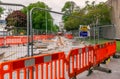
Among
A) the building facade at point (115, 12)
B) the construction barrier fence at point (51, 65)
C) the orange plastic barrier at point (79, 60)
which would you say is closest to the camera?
the construction barrier fence at point (51, 65)

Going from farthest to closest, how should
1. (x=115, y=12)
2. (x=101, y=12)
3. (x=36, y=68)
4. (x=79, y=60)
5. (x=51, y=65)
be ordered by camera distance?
1. (x=101, y=12)
2. (x=115, y=12)
3. (x=79, y=60)
4. (x=51, y=65)
5. (x=36, y=68)

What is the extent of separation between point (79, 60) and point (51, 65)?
261 cm

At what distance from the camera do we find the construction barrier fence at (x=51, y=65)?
5729mm

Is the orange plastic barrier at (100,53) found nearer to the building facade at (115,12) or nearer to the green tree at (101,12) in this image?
the building facade at (115,12)

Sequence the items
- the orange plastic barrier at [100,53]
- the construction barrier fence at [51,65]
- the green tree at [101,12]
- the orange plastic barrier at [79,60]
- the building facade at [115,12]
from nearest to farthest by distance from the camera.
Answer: the construction barrier fence at [51,65], the orange plastic barrier at [79,60], the orange plastic barrier at [100,53], the building facade at [115,12], the green tree at [101,12]

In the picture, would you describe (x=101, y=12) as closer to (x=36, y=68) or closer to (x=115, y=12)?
(x=115, y=12)

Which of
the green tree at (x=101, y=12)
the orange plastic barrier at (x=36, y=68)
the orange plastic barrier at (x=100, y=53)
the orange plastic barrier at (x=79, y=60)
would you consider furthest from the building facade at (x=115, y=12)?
the orange plastic barrier at (x=36, y=68)

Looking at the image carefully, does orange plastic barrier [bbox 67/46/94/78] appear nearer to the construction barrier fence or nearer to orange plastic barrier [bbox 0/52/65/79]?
the construction barrier fence

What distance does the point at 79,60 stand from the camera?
31.9 feet

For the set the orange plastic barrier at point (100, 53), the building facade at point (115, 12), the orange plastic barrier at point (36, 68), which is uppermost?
the building facade at point (115, 12)

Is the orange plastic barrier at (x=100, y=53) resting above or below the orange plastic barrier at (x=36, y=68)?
below

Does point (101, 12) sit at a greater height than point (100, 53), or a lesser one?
greater

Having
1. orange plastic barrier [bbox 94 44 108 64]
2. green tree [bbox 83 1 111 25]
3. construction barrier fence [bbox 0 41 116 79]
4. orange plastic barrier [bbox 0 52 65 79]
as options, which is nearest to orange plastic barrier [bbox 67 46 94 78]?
construction barrier fence [bbox 0 41 116 79]

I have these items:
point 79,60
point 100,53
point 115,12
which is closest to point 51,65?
point 79,60
